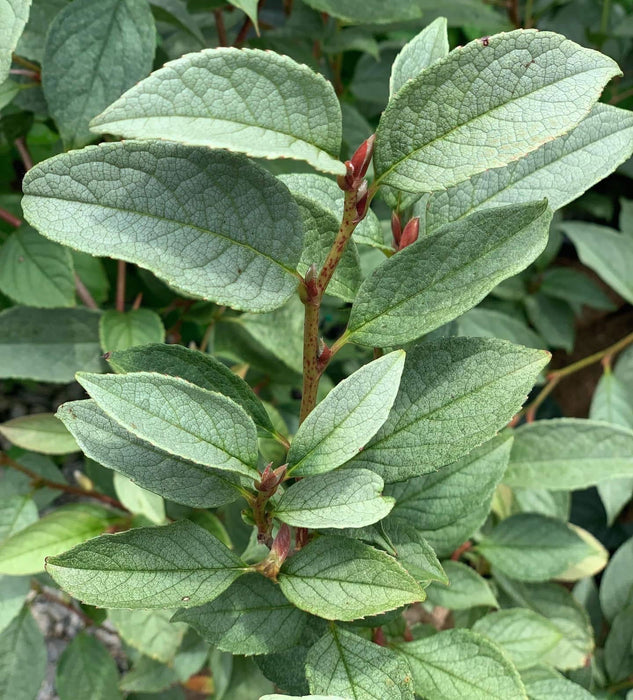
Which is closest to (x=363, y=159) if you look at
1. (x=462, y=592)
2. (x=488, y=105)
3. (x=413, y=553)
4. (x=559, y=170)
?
(x=488, y=105)

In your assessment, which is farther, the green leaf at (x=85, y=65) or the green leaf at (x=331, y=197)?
the green leaf at (x=85, y=65)

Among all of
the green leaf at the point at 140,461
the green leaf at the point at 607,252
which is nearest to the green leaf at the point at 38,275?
the green leaf at the point at 140,461

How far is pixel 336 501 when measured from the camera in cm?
50

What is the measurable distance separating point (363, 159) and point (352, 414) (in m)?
0.16

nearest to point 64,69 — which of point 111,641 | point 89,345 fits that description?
point 89,345

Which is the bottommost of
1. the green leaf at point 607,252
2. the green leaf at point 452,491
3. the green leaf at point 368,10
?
the green leaf at point 607,252

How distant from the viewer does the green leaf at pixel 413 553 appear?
58 cm

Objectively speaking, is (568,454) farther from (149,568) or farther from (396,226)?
(149,568)

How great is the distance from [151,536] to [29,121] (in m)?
0.66

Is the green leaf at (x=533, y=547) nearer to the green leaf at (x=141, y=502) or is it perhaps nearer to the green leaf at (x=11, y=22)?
the green leaf at (x=141, y=502)

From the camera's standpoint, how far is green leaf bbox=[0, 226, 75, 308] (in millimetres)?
956

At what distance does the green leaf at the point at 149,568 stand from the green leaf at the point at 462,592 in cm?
34

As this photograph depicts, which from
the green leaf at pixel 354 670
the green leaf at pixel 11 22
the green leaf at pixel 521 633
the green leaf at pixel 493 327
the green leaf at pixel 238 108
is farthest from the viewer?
the green leaf at pixel 493 327

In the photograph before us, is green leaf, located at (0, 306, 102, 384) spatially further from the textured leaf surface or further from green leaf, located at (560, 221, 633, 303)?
green leaf, located at (560, 221, 633, 303)
